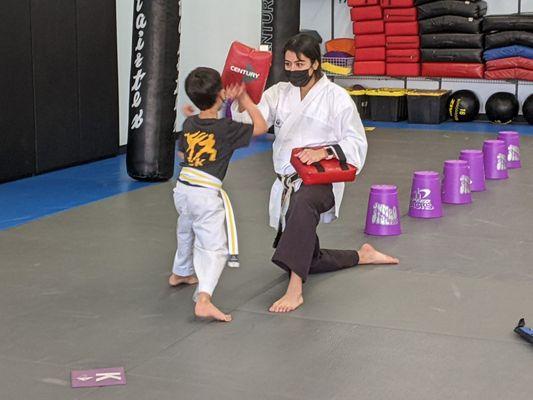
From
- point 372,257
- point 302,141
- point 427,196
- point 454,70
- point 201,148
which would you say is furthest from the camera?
point 454,70

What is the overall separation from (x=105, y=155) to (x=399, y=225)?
425cm

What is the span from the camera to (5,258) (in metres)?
5.56

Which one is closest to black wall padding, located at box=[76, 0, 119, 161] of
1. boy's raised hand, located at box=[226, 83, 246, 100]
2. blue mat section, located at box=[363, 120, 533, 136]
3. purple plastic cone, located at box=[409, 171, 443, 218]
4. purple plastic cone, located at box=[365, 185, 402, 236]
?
purple plastic cone, located at box=[409, 171, 443, 218]

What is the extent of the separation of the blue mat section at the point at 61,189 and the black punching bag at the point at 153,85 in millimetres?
246

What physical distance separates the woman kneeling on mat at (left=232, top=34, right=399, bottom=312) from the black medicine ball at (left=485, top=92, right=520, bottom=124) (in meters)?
8.02

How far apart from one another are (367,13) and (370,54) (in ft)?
1.93

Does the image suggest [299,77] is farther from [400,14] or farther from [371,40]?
[371,40]

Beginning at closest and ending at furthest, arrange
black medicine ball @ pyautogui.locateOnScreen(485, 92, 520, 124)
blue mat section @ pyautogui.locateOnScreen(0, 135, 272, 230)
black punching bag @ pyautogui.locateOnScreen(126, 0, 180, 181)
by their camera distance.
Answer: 1. blue mat section @ pyautogui.locateOnScreen(0, 135, 272, 230)
2. black punching bag @ pyautogui.locateOnScreen(126, 0, 180, 181)
3. black medicine ball @ pyautogui.locateOnScreen(485, 92, 520, 124)

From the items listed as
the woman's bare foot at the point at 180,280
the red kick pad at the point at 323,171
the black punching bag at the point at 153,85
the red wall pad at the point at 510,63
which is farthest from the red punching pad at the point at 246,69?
the red wall pad at the point at 510,63

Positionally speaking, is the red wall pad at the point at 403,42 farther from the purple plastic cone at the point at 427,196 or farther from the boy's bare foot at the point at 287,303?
the boy's bare foot at the point at 287,303

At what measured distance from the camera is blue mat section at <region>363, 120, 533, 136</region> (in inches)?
468

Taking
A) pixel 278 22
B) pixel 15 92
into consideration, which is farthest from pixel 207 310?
pixel 278 22

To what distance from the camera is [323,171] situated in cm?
450

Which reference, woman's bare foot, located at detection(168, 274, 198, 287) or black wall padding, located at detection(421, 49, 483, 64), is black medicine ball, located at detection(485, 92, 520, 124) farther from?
woman's bare foot, located at detection(168, 274, 198, 287)
